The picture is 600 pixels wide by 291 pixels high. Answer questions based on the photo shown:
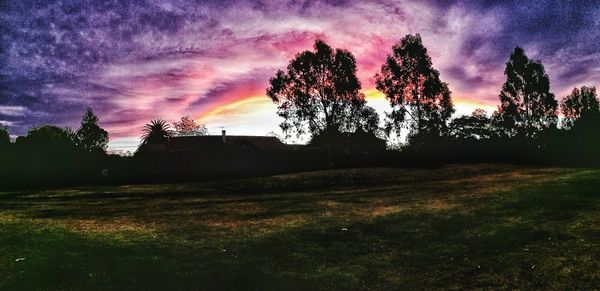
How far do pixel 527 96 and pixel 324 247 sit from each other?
5867cm

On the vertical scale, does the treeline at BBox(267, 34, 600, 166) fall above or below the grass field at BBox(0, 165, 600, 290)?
above

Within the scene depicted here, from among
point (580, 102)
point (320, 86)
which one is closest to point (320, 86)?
point (320, 86)

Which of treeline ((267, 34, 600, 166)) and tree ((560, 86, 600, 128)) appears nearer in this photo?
treeline ((267, 34, 600, 166))

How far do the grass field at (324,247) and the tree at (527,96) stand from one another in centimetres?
4602

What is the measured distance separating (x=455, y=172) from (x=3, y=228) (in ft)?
115

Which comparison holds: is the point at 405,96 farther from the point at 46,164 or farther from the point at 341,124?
the point at 46,164

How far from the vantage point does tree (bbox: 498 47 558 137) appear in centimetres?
5797

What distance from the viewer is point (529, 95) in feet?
192

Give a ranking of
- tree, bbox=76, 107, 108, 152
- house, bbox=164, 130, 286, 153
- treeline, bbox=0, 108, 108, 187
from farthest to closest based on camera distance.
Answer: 1. tree, bbox=76, 107, 108, 152
2. house, bbox=164, 130, 286, 153
3. treeline, bbox=0, 108, 108, 187

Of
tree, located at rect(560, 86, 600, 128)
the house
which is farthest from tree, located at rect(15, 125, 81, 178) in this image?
tree, located at rect(560, 86, 600, 128)

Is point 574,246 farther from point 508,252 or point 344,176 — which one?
point 344,176

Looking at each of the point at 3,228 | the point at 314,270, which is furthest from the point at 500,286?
the point at 3,228

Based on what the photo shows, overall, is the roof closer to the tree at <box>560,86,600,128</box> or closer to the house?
the house

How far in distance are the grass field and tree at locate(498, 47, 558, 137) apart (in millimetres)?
46024
